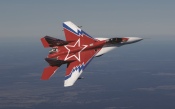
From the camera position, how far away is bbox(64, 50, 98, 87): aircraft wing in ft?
140

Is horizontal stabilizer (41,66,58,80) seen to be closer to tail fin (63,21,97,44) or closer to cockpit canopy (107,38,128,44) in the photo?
tail fin (63,21,97,44)

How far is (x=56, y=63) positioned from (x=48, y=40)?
4.87 metres

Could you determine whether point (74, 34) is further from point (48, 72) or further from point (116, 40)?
point (48, 72)

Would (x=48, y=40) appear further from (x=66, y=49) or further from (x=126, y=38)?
(x=126, y=38)

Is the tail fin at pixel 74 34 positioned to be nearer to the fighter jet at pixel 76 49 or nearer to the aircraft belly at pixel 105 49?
the fighter jet at pixel 76 49

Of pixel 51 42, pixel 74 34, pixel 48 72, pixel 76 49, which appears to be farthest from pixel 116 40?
pixel 48 72

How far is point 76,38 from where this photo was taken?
49.1m

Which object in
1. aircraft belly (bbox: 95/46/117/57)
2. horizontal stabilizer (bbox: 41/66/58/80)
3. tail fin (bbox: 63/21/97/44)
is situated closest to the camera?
horizontal stabilizer (bbox: 41/66/58/80)

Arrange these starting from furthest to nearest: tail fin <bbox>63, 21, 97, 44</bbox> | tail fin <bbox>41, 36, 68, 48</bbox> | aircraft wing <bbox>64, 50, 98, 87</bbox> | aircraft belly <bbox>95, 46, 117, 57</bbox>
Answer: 1. tail fin <bbox>63, 21, 97, 44</bbox>
2. tail fin <bbox>41, 36, 68, 48</bbox>
3. aircraft belly <bbox>95, 46, 117, 57</bbox>
4. aircraft wing <bbox>64, 50, 98, 87</bbox>

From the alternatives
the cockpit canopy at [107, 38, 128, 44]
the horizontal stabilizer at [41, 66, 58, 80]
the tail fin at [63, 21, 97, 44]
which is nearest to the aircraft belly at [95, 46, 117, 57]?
the cockpit canopy at [107, 38, 128, 44]

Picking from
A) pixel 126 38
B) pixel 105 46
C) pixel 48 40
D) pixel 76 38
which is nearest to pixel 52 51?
pixel 48 40

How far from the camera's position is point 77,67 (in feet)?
147

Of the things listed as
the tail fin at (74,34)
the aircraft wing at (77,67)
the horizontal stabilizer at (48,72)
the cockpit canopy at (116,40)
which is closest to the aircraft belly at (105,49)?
the aircraft wing at (77,67)

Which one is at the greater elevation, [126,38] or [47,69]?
[126,38]
